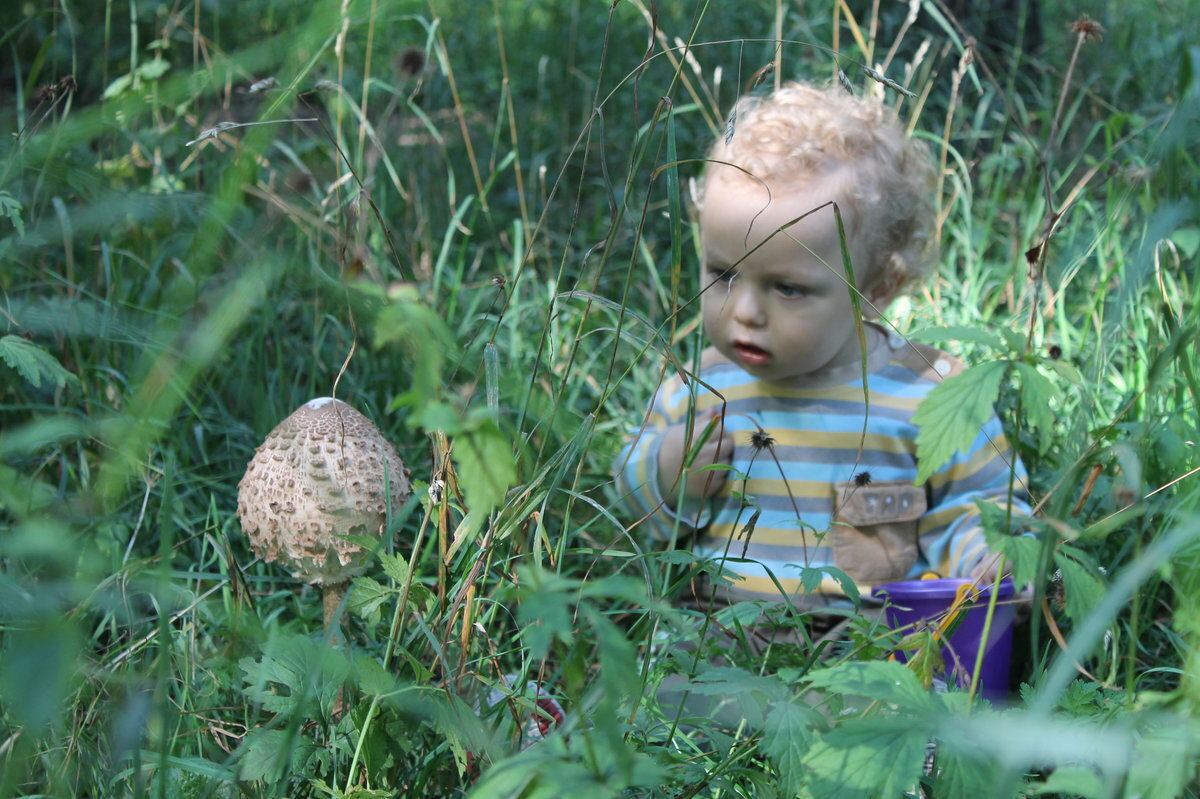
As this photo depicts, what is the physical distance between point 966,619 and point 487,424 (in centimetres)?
124

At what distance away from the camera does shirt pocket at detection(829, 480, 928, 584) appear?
2027 millimetres

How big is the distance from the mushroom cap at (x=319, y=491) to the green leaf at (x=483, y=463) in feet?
1.95

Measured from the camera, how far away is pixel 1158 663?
Answer: 1836 mm

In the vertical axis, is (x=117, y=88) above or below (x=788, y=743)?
above

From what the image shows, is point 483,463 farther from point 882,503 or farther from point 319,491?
point 882,503

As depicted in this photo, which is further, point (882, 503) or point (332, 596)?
point (882, 503)

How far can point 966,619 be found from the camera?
70.7 inches

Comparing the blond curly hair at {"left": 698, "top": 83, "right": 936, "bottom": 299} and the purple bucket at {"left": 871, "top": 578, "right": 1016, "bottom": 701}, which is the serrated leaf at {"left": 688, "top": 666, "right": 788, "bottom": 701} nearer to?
the purple bucket at {"left": 871, "top": 578, "right": 1016, "bottom": 701}

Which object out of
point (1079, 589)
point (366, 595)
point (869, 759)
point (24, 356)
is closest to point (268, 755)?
point (366, 595)

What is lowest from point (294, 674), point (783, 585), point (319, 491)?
point (783, 585)

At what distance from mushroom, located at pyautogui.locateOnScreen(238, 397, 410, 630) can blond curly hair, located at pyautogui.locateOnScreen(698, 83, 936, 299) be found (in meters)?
0.87

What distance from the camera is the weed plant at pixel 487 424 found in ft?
3.11

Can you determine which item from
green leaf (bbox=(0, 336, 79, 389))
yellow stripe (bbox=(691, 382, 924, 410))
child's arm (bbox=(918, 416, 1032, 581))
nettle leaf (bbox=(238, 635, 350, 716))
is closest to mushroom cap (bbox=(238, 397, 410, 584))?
nettle leaf (bbox=(238, 635, 350, 716))

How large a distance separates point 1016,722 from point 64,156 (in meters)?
2.02
